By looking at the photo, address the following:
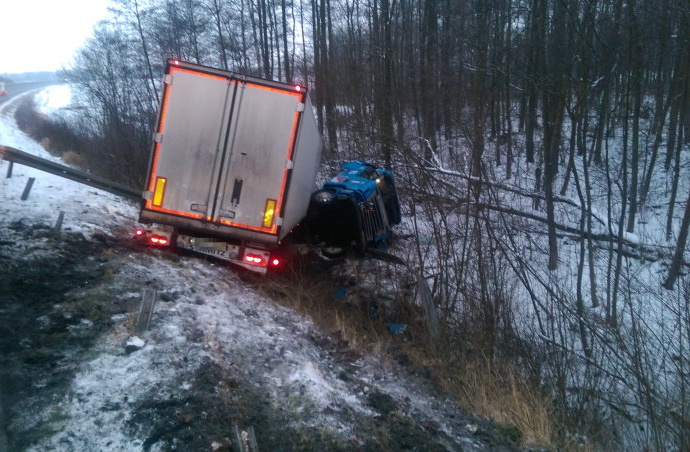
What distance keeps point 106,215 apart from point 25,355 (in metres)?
5.64

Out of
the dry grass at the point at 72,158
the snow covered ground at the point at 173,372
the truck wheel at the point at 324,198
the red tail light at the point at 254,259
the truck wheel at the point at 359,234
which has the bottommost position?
the snow covered ground at the point at 173,372

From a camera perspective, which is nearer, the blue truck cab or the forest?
the forest

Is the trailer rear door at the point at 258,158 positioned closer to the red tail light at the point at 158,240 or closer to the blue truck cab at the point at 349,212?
the red tail light at the point at 158,240

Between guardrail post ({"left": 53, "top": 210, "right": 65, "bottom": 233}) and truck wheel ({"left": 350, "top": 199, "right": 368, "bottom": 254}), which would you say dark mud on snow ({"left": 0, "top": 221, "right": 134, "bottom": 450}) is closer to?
guardrail post ({"left": 53, "top": 210, "right": 65, "bottom": 233})

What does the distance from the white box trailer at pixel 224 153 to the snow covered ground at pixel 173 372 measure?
3.05 ft

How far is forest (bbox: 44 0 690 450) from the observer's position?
6.32 metres

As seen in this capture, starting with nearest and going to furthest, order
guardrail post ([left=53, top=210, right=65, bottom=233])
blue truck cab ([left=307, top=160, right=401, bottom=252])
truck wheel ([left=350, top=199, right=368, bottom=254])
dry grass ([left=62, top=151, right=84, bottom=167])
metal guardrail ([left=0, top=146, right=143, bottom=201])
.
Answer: guardrail post ([left=53, top=210, right=65, bottom=233])
metal guardrail ([left=0, top=146, right=143, bottom=201])
truck wheel ([left=350, top=199, right=368, bottom=254])
blue truck cab ([left=307, top=160, right=401, bottom=252])
dry grass ([left=62, top=151, right=84, bottom=167])

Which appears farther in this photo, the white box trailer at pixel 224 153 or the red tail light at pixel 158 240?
the red tail light at pixel 158 240

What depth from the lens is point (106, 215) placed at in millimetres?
10305

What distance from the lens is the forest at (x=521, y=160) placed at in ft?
20.7

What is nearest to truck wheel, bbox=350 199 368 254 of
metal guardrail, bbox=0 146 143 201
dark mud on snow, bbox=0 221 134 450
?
dark mud on snow, bbox=0 221 134 450

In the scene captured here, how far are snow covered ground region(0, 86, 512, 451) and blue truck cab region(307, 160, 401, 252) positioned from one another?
2.93 m

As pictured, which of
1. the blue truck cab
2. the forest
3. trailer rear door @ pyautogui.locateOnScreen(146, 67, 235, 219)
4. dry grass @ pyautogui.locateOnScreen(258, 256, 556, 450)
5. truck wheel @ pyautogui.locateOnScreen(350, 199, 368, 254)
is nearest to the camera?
dry grass @ pyautogui.locateOnScreen(258, 256, 556, 450)

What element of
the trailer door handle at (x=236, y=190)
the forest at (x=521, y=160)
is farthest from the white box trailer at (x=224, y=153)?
the forest at (x=521, y=160)
